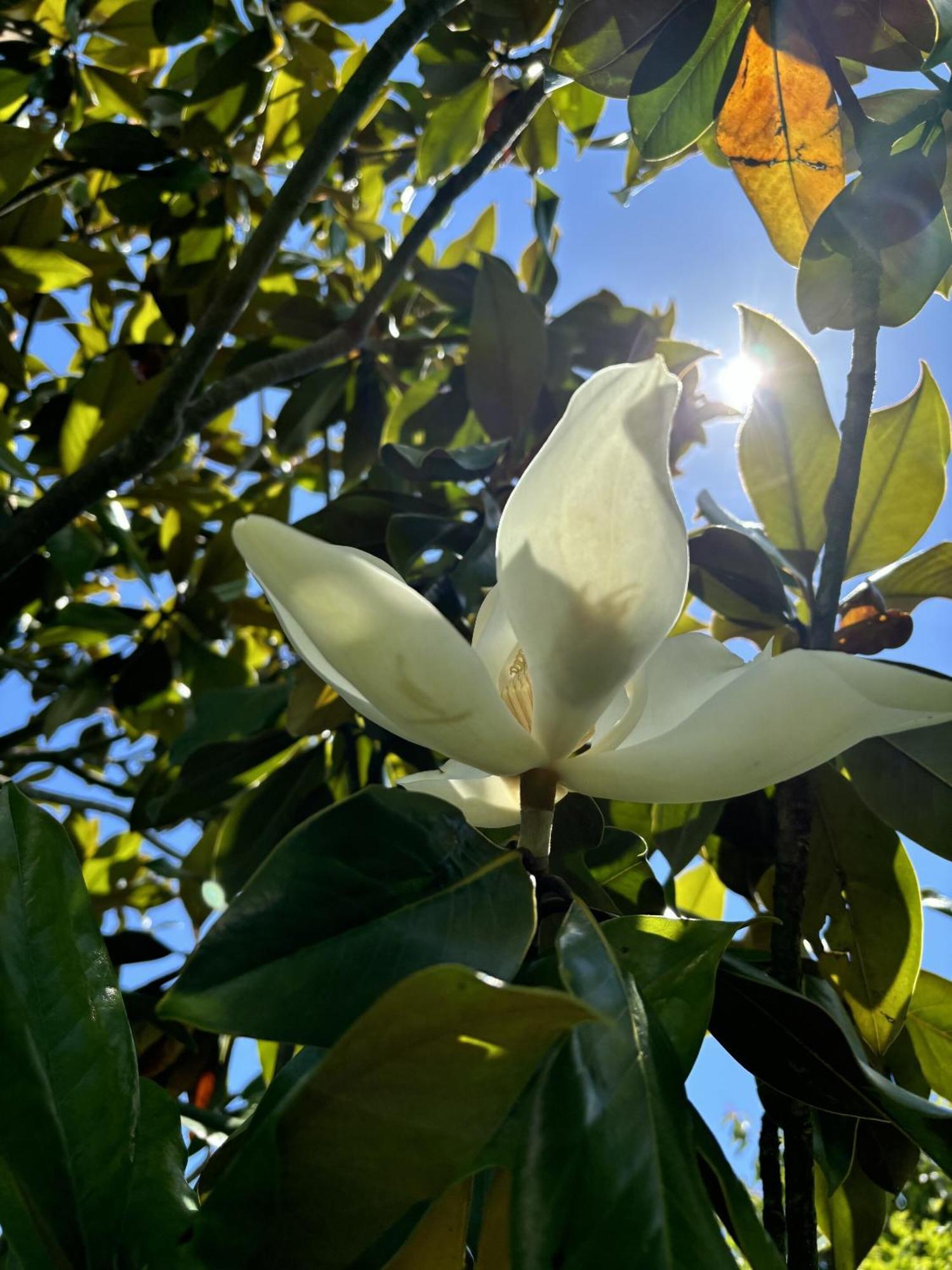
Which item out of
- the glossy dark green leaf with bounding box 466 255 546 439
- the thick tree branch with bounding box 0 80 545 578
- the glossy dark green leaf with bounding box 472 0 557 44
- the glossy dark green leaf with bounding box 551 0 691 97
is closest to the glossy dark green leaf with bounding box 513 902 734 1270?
the glossy dark green leaf with bounding box 551 0 691 97

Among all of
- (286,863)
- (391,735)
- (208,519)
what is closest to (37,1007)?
(286,863)

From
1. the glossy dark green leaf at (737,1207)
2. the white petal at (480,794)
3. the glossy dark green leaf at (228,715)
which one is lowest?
the glossy dark green leaf at (737,1207)

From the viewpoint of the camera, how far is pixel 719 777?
0.46m

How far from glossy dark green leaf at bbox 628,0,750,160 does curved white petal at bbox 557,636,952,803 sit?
1.54ft

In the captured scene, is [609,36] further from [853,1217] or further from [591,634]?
[853,1217]

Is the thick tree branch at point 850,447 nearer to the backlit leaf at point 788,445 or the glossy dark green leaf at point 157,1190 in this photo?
the backlit leaf at point 788,445

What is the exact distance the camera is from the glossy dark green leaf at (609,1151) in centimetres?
33

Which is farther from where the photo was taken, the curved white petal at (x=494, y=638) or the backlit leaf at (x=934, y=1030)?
the backlit leaf at (x=934, y=1030)

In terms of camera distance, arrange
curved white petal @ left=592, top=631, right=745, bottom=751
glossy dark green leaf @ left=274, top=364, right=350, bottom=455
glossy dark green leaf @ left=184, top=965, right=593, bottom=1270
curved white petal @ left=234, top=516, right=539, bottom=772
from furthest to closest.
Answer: glossy dark green leaf @ left=274, top=364, right=350, bottom=455
curved white petal @ left=592, top=631, right=745, bottom=751
curved white petal @ left=234, top=516, right=539, bottom=772
glossy dark green leaf @ left=184, top=965, right=593, bottom=1270

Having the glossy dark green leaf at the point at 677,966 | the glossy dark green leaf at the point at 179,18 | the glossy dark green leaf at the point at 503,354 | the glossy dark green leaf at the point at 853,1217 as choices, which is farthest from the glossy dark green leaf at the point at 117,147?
the glossy dark green leaf at the point at 853,1217

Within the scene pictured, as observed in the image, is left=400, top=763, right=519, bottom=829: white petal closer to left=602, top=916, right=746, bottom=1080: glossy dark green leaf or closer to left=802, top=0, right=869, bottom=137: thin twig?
left=602, top=916, right=746, bottom=1080: glossy dark green leaf

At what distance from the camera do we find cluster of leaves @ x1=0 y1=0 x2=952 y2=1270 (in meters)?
0.35

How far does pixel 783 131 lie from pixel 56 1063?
0.74 metres

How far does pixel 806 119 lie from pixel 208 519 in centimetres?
118
